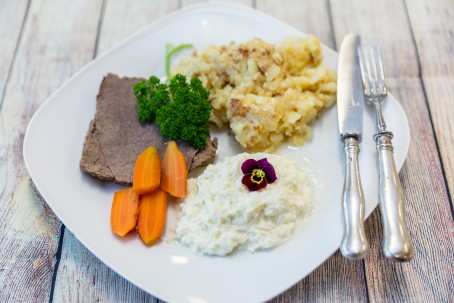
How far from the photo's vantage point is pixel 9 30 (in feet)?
13.6

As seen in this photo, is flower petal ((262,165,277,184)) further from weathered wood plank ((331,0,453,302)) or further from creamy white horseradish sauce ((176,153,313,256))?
weathered wood plank ((331,0,453,302))

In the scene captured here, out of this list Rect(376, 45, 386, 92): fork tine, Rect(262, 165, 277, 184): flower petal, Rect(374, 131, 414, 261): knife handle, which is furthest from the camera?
Rect(376, 45, 386, 92): fork tine

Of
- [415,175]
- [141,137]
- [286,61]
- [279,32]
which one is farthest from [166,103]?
[415,175]

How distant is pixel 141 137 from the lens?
308cm

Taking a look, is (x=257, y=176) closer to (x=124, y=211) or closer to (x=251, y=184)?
(x=251, y=184)

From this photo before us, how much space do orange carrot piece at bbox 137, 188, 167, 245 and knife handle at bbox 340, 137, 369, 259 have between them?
3.21ft

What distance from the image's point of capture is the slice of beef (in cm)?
287

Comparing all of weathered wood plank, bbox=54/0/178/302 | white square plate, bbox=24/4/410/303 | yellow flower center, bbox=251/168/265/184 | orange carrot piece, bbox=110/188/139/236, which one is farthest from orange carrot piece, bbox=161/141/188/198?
weathered wood plank, bbox=54/0/178/302

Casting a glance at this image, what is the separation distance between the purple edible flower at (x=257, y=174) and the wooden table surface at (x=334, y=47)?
57 cm

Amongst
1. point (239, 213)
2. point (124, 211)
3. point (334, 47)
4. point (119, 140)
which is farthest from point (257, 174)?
point (334, 47)

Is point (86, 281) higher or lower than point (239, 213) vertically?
lower

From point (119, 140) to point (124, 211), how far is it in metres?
0.57

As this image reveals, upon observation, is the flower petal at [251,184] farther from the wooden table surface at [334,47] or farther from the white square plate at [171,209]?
the wooden table surface at [334,47]

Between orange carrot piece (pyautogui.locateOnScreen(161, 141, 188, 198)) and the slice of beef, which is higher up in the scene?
the slice of beef
